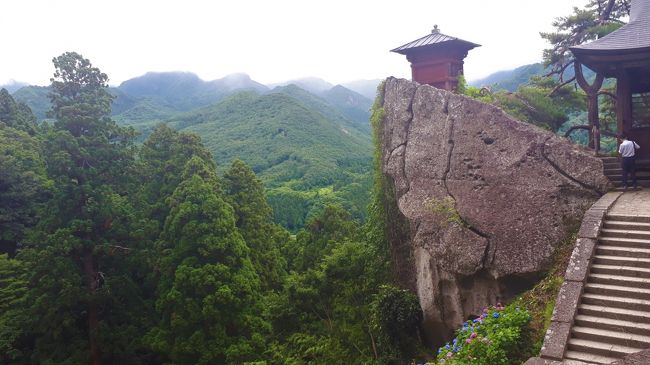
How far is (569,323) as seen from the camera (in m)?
7.41

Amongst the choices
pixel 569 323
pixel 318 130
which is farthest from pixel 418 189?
pixel 318 130

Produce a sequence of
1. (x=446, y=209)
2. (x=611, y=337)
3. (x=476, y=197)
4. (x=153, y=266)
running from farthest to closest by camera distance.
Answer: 1. (x=153, y=266)
2. (x=446, y=209)
3. (x=476, y=197)
4. (x=611, y=337)

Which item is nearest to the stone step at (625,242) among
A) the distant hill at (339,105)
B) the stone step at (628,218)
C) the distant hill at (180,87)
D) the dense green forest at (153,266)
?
the stone step at (628,218)

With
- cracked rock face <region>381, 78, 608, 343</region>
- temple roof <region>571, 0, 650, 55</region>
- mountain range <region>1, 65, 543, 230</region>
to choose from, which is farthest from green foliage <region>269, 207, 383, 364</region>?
mountain range <region>1, 65, 543, 230</region>

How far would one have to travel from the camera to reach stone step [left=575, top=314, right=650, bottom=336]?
7105 millimetres

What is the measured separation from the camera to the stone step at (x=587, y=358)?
6.80m

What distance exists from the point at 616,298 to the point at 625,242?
4.41 ft

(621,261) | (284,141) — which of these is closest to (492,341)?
(621,261)

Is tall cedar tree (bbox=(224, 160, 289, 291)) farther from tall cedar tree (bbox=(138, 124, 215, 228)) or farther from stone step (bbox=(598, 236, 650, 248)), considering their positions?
stone step (bbox=(598, 236, 650, 248))

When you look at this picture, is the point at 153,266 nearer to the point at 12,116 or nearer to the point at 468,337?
the point at 468,337

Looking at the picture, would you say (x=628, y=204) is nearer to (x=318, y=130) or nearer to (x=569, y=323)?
(x=569, y=323)

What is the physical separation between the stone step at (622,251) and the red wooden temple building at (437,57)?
27.0ft

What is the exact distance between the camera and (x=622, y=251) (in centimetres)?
837

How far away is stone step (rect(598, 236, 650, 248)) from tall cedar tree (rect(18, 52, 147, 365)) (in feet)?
53.3
